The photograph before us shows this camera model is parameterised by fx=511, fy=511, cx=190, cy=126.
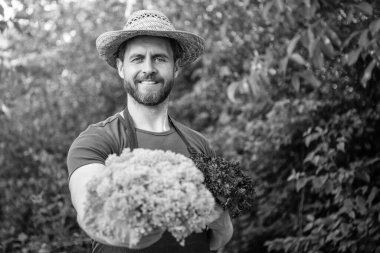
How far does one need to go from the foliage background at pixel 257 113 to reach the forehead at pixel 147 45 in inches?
36.0

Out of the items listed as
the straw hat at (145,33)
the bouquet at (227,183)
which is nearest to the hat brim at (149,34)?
the straw hat at (145,33)

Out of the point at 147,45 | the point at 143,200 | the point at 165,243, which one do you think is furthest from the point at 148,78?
the point at 143,200

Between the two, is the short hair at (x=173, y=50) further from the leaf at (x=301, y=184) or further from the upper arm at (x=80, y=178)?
the leaf at (x=301, y=184)

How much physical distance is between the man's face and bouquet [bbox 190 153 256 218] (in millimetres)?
475

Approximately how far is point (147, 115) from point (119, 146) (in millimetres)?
294

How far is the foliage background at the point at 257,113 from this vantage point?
382 centimetres

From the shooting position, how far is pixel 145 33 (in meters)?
2.62

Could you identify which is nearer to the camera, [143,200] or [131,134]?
[143,200]

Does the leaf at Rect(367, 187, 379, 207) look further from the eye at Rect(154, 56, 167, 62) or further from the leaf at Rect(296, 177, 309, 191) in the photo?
the eye at Rect(154, 56, 167, 62)

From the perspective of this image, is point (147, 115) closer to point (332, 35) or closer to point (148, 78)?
point (148, 78)

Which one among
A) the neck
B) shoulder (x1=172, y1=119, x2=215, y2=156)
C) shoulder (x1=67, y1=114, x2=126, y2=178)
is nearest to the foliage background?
shoulder (x1=172, y1=119, x2=215, y2=156)

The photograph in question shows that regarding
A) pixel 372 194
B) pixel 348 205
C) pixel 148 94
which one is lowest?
pixel 348 205

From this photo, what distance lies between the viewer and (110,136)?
2.43 meters

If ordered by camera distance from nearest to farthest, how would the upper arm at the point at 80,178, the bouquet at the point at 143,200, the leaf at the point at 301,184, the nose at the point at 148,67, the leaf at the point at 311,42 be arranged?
the bouquet at the point at 143,200
the upper arm at the point at 80,178
the nose at the point at 148,67
the leaf at the point at 311,42
the leaf at the point at 301,184
